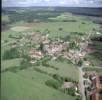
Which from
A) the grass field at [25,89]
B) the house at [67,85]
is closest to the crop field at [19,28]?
the grass field at [25,89]

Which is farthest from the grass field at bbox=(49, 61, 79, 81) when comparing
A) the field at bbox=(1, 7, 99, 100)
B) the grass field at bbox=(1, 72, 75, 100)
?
the grass field at bbox=(1, 72, 75, 100)

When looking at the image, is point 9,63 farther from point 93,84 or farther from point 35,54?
point 93,84

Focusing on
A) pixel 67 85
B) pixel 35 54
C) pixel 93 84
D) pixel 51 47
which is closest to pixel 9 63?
pixel 35 54

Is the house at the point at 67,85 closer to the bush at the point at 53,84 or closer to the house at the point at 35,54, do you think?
the bush at the point at 53,84

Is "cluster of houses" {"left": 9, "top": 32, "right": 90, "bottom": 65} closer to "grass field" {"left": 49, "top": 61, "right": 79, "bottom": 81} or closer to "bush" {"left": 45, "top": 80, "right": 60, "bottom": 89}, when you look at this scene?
"grass field" {"left": 49, "top": 61, "right": 79, "bottom": 81}

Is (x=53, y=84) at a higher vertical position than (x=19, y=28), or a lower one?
lower
